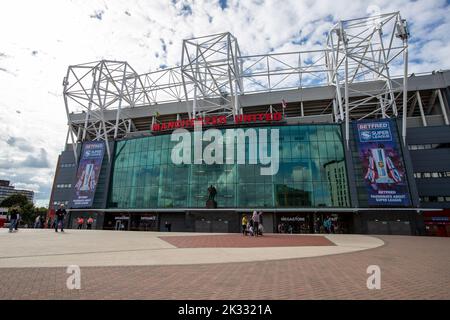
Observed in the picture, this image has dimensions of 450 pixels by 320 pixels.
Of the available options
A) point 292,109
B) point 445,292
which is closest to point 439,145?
point 292,109

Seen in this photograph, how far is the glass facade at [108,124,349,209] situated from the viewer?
35.2m

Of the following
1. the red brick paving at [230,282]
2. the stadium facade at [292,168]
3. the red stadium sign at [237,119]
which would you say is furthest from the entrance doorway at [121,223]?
the red brick paving at [230,282]

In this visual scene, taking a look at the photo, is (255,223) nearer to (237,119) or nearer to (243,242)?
(243,242)

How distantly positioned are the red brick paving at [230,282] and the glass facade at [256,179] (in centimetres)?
2684

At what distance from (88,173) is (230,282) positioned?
4620 cm

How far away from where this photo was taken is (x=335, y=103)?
150 feet

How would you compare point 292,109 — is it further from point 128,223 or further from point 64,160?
point 64,160

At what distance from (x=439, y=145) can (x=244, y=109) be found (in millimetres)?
32737

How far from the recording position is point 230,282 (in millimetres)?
6332

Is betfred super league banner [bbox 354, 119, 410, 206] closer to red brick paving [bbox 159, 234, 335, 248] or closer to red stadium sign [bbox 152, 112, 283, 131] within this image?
red stadium sign [bbox 152, 112, 283, 131]

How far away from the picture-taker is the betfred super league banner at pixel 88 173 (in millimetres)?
43656

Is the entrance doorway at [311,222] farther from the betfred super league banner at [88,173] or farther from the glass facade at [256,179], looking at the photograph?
the betfred super league banner at [88,173]

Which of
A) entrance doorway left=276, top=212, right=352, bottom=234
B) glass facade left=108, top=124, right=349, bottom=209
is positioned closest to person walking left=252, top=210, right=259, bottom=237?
glass facade left=108, top=124, right=349, bottom=209

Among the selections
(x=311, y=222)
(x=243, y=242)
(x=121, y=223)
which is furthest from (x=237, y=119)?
(x=121, y=223)
